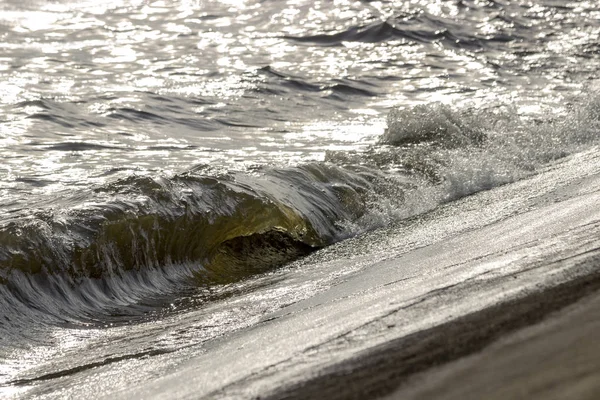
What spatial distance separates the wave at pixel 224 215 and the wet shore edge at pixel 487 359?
8.02ft

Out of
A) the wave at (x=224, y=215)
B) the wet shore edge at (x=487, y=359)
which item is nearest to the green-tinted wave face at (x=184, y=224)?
the wave at (x=224, y=215)

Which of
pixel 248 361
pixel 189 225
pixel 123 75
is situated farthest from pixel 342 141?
pixel 248 361

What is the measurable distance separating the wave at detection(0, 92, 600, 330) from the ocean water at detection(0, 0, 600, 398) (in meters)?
0.01

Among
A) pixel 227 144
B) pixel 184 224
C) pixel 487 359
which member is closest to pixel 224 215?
pixel 184 224

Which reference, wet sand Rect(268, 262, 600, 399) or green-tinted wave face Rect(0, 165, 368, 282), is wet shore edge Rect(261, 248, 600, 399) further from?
green-tinted wave face Rect(0, 165, 368, 282)

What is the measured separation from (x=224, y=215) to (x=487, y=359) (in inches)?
145

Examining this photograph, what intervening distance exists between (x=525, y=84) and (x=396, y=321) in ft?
28.7

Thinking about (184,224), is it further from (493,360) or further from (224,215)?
(493,360)

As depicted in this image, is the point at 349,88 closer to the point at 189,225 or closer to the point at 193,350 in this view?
the point at 189,225

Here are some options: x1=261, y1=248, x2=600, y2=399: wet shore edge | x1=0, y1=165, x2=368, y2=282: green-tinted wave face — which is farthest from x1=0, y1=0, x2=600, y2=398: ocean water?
x1=261, y1=248, x2=600, y2=399: wet shore edge

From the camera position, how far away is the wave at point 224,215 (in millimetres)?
4535

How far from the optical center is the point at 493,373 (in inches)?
74.6

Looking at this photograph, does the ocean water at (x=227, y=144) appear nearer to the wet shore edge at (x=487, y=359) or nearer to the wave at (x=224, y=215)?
the wave at (x=224, y=215)

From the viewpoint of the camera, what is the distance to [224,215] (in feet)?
18.1
